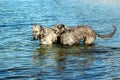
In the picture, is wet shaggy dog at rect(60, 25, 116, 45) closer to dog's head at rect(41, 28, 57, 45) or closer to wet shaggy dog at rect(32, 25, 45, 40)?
dog's head at rect(41, 28, 57, 45)

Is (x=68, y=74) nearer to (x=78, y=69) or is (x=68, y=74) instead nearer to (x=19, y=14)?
(x=78, y=69)

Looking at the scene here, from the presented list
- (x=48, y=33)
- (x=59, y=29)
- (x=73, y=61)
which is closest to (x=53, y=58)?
(x=73, y=61)

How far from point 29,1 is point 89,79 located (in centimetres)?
2788

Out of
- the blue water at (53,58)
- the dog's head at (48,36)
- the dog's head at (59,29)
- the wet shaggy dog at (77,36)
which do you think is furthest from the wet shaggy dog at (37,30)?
the wet shaggy dog at (77,36)

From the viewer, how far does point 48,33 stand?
15.5m

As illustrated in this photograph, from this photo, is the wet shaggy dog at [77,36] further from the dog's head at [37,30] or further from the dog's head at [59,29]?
the dog's head at [37,30]

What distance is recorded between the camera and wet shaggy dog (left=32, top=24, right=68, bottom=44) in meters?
15.2

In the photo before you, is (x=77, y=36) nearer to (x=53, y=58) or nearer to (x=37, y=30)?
(x=37, y=30)

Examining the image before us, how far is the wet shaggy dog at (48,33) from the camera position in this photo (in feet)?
49.9

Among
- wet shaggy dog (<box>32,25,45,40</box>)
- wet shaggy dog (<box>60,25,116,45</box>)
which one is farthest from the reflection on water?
wet shaggy dog (<box>32,25,45,40</box>)

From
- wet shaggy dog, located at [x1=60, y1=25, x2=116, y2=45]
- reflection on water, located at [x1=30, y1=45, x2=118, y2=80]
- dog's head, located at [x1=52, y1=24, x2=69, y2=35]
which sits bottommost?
reflection on water, located at [x1=30, y1=45, x2=118, y2=80]

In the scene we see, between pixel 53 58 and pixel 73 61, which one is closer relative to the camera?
pixel 73 61

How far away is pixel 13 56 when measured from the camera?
13.3 metres

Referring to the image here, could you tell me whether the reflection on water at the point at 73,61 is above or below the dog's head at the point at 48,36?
below
